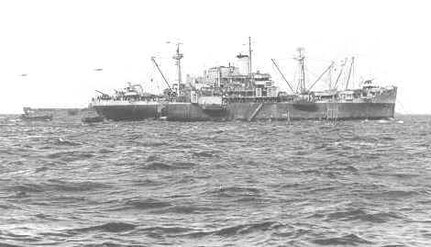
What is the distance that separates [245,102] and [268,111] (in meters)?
5.68

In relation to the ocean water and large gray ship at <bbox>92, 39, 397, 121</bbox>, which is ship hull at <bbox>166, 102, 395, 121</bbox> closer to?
large gray ship at <bbox>92, 39, 397, 121</bbox>

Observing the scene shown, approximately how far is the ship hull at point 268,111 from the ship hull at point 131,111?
3037mm

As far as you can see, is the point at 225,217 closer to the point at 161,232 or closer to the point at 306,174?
the point at 161,232

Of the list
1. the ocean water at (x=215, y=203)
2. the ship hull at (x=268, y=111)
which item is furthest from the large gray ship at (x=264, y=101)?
the ocean water at (x=215, y=203)

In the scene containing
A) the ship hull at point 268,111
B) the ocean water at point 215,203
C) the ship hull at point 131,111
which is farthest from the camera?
the ship hull at point 268,111

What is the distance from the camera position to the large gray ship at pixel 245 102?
133 metres

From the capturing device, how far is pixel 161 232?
15008 millimetres

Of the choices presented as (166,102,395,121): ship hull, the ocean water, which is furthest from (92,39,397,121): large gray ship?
the ocean water

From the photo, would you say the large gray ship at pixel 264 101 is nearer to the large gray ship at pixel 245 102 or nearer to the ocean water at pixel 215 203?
the large gray ship at pixel 245 102

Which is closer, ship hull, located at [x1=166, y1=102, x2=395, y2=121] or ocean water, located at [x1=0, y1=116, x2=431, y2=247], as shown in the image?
ocean water, located at [x1=0, y1=116, x2=431, y2=247]

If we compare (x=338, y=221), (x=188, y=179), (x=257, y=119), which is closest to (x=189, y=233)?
Result: (x=338, y=221)

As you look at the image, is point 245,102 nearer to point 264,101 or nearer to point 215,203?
point 264,101

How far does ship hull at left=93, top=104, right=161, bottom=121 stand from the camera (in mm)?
132625

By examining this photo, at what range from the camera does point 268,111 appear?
135125mm
